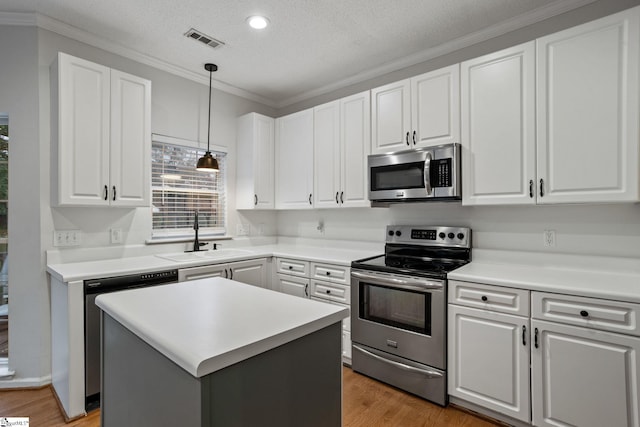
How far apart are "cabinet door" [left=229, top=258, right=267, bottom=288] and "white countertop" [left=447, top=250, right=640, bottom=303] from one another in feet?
Result: 5.83

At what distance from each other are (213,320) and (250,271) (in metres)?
2.05

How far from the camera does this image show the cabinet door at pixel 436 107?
2.42 m

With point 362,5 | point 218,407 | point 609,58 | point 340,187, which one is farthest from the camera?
point 340,187

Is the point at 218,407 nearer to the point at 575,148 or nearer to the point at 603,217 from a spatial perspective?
the point at 575,148

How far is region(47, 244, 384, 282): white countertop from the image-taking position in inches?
84.4

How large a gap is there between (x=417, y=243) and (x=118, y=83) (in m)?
2.75

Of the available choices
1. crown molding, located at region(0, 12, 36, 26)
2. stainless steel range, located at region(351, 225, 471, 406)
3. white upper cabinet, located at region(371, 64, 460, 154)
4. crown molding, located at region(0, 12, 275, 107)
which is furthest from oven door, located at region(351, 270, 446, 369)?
crown molding, located at region(0, 12, 36, 26)

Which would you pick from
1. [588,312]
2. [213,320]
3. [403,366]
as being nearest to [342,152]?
[403,366]

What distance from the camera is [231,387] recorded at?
85cm

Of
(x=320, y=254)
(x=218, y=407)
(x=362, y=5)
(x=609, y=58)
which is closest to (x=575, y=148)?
(x=609, y=58)

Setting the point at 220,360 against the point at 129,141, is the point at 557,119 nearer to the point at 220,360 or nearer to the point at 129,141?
the point at 220,360

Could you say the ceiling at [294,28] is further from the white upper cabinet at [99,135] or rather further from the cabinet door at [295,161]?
the cabinet door at [295,161]

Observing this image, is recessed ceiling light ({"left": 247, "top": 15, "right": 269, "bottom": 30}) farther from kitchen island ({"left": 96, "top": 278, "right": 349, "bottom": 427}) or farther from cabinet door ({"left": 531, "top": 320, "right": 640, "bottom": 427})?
cabinet door ({"left": 531, "top": 320, "right": 640, "bottom": 427})

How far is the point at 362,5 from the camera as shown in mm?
2250
